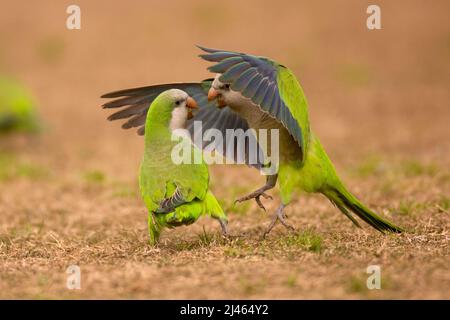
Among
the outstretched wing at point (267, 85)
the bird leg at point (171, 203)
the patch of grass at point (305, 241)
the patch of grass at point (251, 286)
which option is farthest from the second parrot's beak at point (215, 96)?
the patch of grass at point (251, 286)

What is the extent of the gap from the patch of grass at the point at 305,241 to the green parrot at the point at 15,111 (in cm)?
636

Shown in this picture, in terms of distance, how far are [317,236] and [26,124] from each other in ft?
22.3

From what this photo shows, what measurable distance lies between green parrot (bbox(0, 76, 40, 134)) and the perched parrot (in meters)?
5.68

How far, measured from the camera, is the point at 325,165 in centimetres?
541

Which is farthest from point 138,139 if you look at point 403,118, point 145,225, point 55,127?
point 145,225

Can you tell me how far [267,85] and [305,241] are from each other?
3.67ft

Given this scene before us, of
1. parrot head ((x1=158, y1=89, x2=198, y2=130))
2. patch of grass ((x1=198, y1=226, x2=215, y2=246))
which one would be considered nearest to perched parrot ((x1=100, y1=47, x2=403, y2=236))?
parrot head ((x1=158, y1=89, x2=198, y2=130))

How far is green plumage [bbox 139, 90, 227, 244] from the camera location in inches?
193

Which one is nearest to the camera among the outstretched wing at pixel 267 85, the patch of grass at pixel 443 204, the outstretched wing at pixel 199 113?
the outstretched wing at pixel 267 85

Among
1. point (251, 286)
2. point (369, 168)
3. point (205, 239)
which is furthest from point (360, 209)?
point (369, 168)

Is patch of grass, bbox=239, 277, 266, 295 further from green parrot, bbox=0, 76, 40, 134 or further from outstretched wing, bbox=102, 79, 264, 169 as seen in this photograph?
green parrot, bbox=0, 76, 40, 134

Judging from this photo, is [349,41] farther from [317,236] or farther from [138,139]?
[317,236]

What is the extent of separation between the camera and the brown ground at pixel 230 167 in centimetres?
441

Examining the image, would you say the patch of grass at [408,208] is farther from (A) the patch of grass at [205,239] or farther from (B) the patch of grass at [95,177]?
(B) the patch of grass at [95,177]
